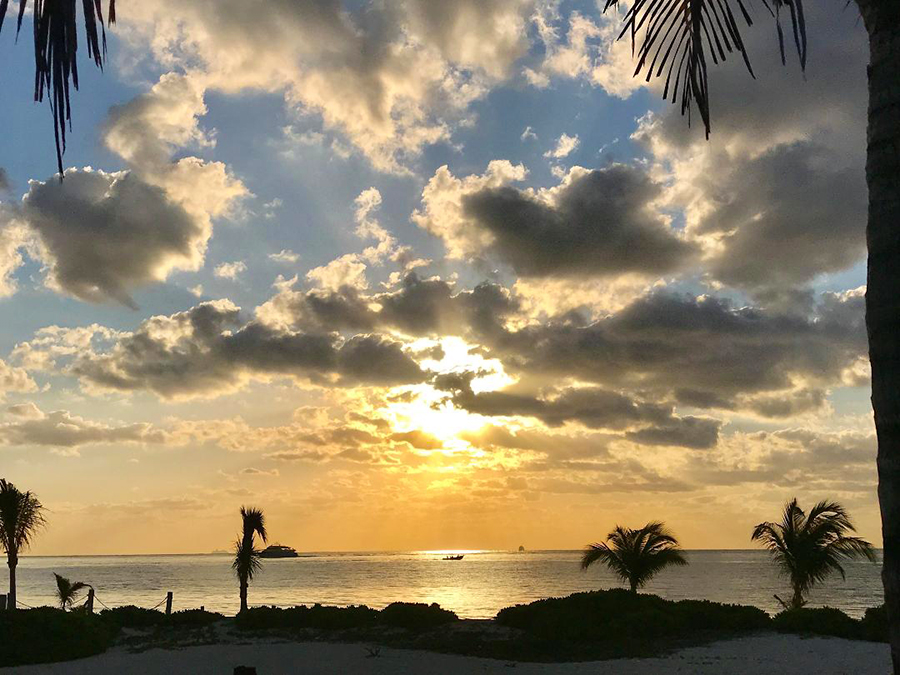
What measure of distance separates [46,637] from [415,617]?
9.95 m

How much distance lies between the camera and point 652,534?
84.5 feet

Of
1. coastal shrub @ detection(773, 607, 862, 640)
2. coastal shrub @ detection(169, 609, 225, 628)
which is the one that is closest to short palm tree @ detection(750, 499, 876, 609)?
coastal shrub @ detection(773, 607, 862, 640)

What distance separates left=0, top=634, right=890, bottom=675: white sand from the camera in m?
16.4

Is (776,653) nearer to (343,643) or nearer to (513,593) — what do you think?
(343,643)

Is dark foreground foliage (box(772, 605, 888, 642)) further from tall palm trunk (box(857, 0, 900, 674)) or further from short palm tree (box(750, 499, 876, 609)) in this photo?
tall palm trunk (box(857, 0, 900, 674))

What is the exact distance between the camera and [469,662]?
17938mm

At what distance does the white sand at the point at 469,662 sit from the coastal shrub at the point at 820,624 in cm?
88

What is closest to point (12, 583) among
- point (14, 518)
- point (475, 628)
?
point (14, 518)

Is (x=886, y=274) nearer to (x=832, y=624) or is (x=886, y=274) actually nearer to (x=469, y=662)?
(x=469, y=662)

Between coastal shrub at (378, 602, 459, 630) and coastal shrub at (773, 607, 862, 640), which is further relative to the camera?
coastal shrub at (378, 602, 459, 630)

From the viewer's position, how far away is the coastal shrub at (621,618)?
67.9 feet

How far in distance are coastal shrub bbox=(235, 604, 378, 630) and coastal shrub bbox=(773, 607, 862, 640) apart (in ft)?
39.0

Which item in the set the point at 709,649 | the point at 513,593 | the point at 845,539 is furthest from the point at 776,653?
the point at 513,593

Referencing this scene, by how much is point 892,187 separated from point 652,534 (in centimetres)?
2458
